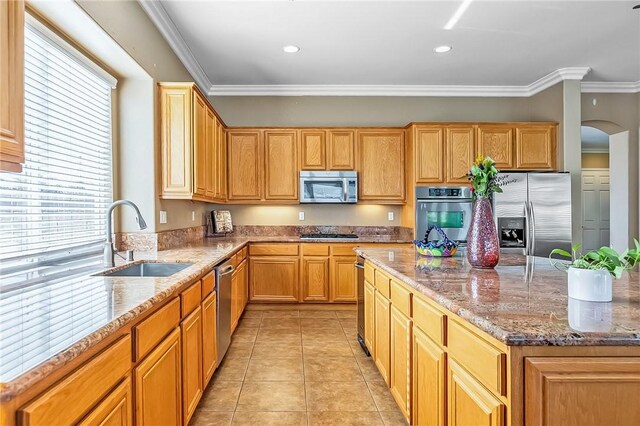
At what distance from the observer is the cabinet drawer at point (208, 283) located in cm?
233

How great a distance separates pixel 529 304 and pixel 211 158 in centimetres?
336

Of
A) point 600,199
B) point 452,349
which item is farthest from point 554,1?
point 600,199

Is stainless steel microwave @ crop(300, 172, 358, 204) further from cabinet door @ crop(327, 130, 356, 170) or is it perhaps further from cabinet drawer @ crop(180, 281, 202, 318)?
cabinet drawer @ crop(180, 281, 202, 318)

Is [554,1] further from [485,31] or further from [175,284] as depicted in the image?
[175,284]

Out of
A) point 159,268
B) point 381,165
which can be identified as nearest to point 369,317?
point 159,268

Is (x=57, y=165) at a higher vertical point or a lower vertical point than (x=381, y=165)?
lower

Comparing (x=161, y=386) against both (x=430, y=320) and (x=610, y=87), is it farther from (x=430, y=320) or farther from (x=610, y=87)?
(x=610, y=87)

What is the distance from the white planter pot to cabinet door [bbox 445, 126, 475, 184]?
11.1ft

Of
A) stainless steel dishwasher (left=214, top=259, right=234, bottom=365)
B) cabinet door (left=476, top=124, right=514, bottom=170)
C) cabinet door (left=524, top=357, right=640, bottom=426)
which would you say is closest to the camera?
cabinet door (left=524, top=357, right=640, bottom=426)

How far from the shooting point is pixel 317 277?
4.47 m

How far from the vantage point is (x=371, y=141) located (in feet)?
15.6

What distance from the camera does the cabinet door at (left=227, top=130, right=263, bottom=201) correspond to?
15.5ft

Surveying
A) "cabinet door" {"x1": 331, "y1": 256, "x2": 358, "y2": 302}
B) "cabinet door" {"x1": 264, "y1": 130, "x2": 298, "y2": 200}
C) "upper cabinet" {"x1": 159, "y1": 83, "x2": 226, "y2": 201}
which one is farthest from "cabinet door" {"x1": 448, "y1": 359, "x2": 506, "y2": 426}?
"cabinet door" {"x1": 264, "y1": 130, "x2": 298, "y2": 200}

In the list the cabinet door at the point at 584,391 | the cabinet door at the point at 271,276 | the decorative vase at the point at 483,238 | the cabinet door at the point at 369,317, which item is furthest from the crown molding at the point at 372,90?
the cabinet door at the point at 584,391
